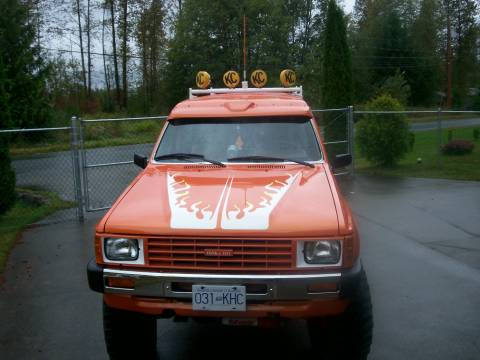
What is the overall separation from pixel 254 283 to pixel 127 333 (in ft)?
3.83

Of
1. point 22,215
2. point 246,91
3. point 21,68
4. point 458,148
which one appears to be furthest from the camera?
point 21,68

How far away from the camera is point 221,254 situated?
3.67 metres

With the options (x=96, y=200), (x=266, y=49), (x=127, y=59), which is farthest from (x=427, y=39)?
(x=96, y=200)

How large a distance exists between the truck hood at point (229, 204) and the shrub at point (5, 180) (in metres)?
4.89

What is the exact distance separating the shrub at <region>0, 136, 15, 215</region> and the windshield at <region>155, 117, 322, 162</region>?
4.42 meters

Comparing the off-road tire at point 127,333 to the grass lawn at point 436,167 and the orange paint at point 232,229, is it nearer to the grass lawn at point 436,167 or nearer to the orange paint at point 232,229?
the orange paint at point 232,229

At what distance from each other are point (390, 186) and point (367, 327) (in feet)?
27.9

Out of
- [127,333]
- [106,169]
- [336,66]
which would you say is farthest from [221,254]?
[336,66]

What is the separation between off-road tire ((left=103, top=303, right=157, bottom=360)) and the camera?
4070 millimetres

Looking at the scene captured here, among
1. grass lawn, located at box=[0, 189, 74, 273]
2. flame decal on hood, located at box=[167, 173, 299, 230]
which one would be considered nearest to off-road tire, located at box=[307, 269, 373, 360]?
flame decal on hood, located at box=[167, 173, 299, 230]

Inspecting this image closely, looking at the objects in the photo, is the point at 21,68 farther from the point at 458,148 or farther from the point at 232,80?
the point at 232,80

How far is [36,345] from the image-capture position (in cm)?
468

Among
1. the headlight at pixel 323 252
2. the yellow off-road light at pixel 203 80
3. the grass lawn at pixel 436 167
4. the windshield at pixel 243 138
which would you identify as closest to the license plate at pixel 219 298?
the headlight at pixel 323 252

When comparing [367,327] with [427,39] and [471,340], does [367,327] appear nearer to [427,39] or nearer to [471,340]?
[471,340]
